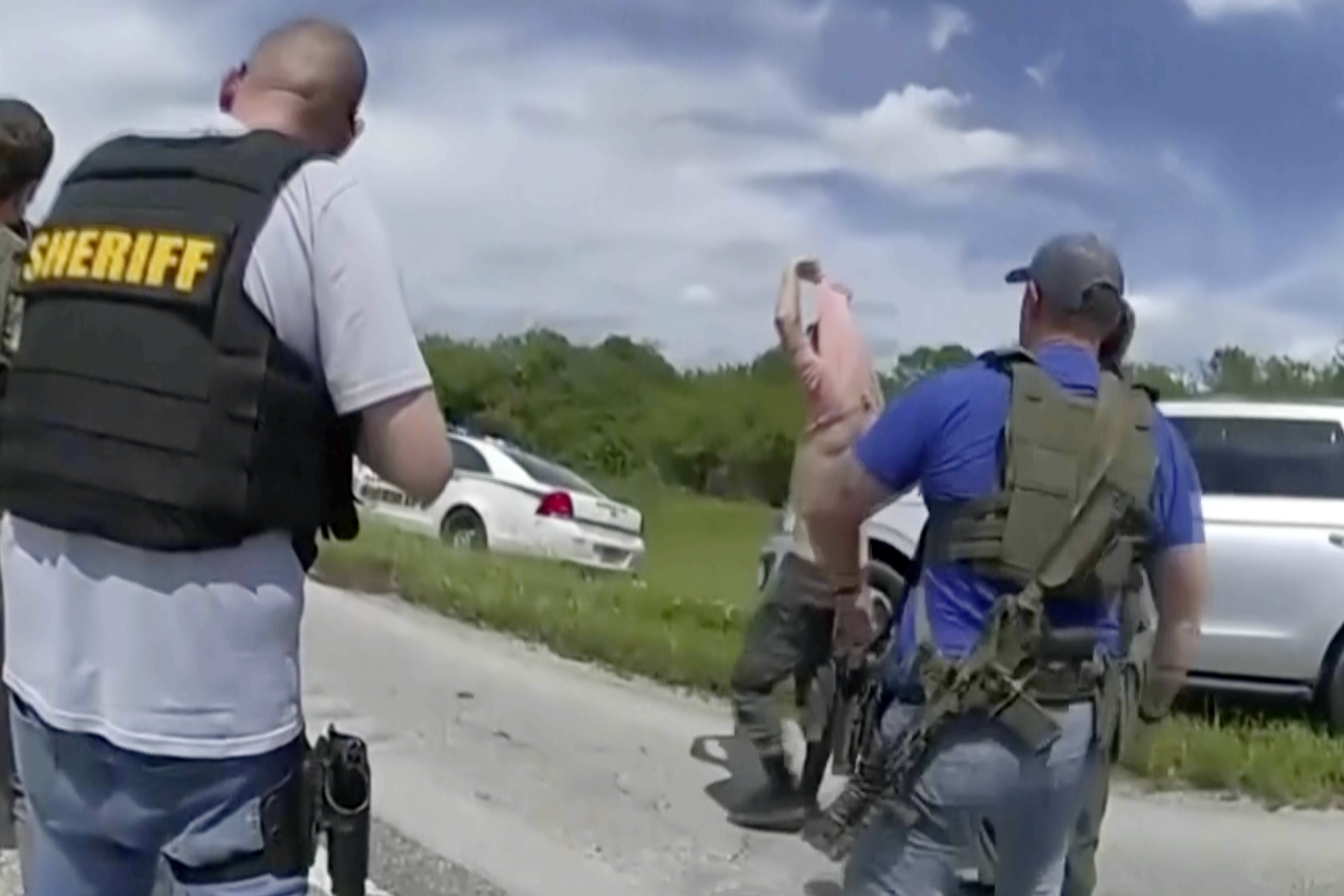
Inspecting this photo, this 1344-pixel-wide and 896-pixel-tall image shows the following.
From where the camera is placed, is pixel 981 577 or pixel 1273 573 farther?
pixel 1273 573

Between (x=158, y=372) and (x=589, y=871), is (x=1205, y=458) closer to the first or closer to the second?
(x=589, y=871)

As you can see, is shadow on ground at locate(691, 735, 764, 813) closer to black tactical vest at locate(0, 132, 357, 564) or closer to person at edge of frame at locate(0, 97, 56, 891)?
person at edge of frame at locate(0, 97, 56, 891)

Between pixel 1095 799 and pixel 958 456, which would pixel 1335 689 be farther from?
pixel 958 456

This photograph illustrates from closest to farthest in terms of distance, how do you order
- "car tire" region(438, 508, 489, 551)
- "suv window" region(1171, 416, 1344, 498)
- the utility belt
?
the utility belt < "suv window" region(1171, 416, 1344, 498) < "car tire" region(438, 508, 489, 551)

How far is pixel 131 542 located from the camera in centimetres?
234

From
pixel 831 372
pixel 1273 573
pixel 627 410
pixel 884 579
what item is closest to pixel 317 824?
pixel 831 372

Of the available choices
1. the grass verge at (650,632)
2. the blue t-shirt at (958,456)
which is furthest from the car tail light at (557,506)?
the blue t-shirt at (958,456)

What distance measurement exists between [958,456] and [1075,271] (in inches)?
17.9

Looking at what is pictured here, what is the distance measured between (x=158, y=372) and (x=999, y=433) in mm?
1560

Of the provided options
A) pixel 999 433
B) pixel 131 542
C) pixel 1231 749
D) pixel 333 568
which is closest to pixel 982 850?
pixel 999 433

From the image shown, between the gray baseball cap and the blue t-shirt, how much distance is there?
98mm

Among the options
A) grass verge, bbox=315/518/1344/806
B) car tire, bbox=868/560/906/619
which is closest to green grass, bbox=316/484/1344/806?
grass verge, bbox=315/518/1344/806

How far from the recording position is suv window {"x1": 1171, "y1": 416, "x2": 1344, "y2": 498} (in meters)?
8.64

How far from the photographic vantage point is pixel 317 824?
2.54 metres
